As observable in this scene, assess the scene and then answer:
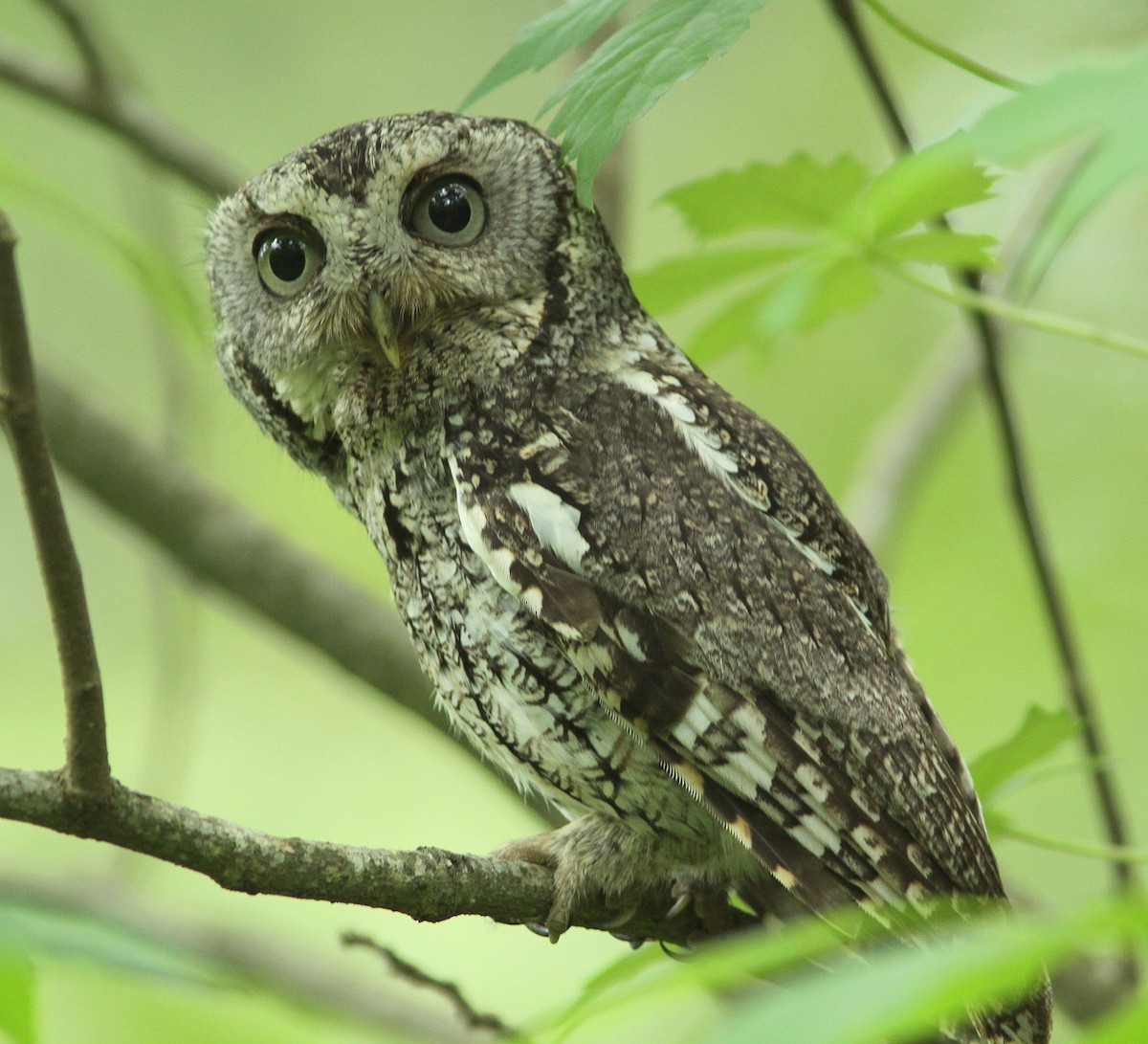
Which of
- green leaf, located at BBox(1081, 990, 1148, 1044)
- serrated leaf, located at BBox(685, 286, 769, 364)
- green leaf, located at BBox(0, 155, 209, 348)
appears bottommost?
green leaf, located at BBox(1081, 990, 1148, 1044)

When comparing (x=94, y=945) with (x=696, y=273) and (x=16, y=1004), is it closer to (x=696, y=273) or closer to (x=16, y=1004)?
(x=16, y=1004)

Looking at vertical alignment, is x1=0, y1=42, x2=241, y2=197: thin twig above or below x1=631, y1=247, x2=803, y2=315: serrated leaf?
above

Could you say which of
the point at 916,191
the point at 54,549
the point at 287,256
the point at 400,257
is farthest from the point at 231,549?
the point at 916,191

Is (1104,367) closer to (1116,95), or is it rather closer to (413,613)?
(413,613)

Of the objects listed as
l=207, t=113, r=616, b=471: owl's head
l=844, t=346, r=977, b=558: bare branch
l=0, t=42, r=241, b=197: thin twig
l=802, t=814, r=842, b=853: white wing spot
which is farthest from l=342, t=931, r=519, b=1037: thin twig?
l=0, t=42, r=241, b=197: thin twig

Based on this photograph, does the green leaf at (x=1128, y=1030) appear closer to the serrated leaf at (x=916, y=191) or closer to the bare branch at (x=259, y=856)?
the serrated leaf at (x=916, y=191)

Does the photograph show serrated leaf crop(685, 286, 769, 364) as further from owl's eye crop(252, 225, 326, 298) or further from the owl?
owl's eye crop(252, 225, 326, 298)
